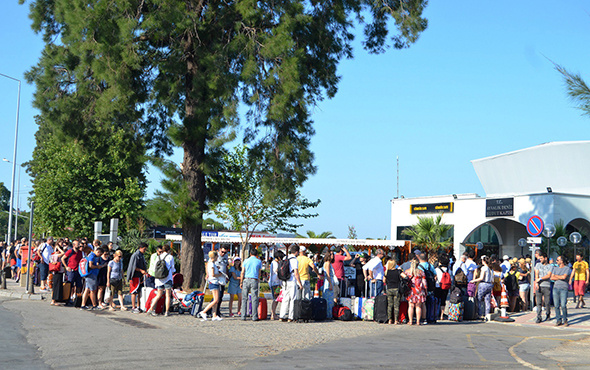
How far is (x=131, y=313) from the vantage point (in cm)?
1658

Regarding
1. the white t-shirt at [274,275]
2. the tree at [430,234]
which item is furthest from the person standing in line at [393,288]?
the tree at [430,234]

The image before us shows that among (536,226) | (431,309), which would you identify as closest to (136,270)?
(431,309)

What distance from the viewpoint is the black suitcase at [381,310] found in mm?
16047

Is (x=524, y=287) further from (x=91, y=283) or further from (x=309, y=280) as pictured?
(x=91, y=283)

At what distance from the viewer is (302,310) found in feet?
50.9

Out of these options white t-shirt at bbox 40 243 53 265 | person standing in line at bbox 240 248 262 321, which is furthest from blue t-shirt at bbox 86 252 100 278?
person standing in line at bbox 240 248 262 321

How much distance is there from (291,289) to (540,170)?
Answer: 29662mm

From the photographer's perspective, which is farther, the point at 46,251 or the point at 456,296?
the point at 46,251

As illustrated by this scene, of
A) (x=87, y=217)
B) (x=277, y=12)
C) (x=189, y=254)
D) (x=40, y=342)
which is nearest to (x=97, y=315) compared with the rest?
(x=40, y=342)

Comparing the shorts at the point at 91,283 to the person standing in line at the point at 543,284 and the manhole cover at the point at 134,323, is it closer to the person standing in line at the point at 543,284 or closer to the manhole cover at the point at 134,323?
the manhole cover at the point at 134,323

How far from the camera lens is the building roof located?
38.6 metres

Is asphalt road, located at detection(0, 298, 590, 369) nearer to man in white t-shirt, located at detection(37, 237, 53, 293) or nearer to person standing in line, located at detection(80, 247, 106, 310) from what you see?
person standing in line, located at detection(80, 247, 106, 310)

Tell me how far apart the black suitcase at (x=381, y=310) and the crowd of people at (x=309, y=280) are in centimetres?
15

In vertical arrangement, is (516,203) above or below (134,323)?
above
